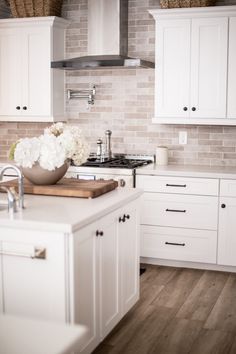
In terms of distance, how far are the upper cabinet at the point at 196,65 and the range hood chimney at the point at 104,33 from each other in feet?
0.92

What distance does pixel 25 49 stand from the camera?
561 centimetres

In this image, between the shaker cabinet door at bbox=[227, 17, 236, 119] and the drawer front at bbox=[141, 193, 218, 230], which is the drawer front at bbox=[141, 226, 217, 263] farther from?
the shaker cabinet door at bbox=[227, 17, 236, 119]

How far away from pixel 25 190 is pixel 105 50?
2.40 metres

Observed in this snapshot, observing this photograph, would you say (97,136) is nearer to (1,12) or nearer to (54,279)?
(1,12)

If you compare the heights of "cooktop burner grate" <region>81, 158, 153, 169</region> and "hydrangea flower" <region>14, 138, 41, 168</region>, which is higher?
"hydrangea flower" <region>14, 138, 41, 168</region>

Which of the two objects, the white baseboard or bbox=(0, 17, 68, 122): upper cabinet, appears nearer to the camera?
the white baseboard

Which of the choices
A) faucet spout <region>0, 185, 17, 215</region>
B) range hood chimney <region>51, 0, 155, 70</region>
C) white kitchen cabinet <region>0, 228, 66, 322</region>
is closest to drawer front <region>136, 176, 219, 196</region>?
range hood chimney <region>51, 0, 155, 70</region>

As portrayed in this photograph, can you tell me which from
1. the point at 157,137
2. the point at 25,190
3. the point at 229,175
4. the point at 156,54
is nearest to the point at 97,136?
the point at 157,137

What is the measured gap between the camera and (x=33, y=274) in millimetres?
2814

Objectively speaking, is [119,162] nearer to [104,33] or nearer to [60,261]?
[104,33]

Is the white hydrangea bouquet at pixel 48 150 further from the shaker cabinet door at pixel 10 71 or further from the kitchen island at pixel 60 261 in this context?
the shaker cabinet door at pixel 10 71

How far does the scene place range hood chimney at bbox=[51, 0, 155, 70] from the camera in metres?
5.38

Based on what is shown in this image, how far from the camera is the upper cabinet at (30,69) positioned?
5566mm

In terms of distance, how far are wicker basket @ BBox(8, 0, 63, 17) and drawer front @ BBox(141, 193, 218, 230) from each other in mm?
2092
